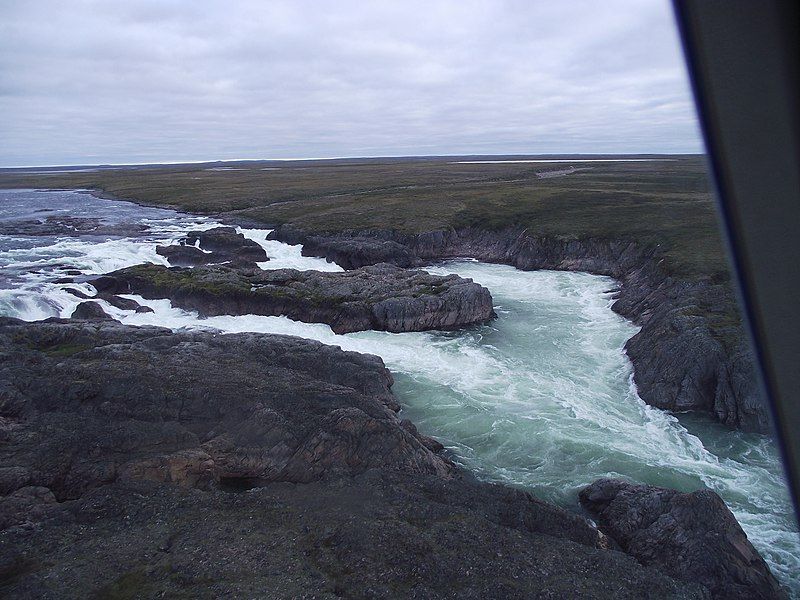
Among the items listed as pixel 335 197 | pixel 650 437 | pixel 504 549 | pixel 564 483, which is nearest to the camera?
pixel 504 549

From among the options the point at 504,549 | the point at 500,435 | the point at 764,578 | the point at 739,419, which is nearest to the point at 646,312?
the point at 739,419

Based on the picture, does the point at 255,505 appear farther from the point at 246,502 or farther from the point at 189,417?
the point at 189,417

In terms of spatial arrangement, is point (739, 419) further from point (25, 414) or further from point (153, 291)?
point (153, 291)

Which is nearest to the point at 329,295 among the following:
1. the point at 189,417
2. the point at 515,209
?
the point at 189,417

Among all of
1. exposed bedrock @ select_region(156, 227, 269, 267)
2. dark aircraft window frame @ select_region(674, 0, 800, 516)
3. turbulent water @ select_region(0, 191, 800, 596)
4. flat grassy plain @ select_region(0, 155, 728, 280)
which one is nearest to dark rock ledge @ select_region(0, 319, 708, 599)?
turbulent water @ select_region(0, 191, 800, 596)

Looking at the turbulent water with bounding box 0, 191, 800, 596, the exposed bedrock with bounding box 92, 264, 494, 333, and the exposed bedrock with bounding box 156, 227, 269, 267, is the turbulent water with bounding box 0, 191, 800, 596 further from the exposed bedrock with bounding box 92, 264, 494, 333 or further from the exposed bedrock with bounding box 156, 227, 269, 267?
the exposed bedrock with bounding box 156, 227, 269, 267
